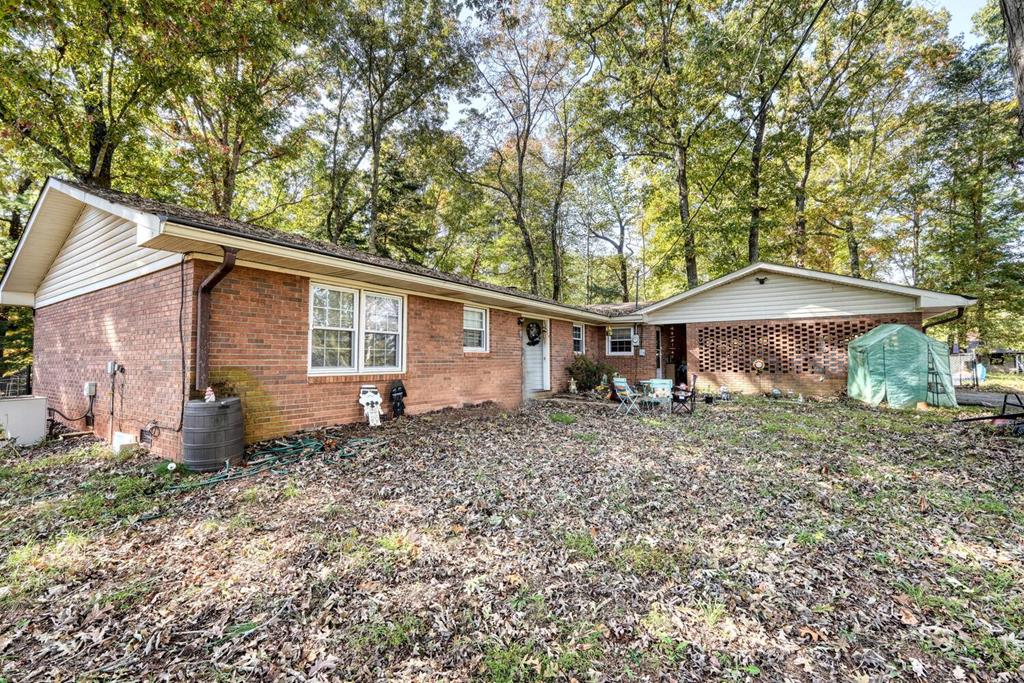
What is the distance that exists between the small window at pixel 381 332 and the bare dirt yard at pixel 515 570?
89.1 inches

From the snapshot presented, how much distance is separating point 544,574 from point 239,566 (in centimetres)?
222

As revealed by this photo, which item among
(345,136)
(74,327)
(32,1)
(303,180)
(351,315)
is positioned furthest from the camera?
(303,180)

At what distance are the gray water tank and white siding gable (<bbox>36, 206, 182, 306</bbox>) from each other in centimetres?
210

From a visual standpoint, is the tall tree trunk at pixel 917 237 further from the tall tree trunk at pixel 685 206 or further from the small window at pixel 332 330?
the small window at pixel 332 330

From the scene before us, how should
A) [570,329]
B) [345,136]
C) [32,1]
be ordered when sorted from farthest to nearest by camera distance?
[345,136] < [570,329] < [32,1]

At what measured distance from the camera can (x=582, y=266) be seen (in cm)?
2831

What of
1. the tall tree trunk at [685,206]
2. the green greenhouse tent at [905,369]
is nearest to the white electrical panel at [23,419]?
the green greenhouse tent at [905,369]

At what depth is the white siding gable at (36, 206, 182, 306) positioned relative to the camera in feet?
19.2

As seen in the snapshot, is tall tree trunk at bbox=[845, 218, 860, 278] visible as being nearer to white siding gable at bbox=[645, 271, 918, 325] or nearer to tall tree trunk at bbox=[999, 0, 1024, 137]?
white siding gable at bbox=[645, 271, 918, 325]

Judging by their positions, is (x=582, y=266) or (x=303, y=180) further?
(x=582, y=266)

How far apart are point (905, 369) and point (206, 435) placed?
1440 centimetres

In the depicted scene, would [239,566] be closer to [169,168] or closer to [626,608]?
[626,608]

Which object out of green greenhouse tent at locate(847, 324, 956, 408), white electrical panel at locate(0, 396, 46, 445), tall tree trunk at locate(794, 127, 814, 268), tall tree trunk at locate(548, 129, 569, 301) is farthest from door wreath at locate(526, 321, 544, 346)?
tall tree trunk at locate(794, 127, 814, 268)

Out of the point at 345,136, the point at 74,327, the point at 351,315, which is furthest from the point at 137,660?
the point at 345,136
